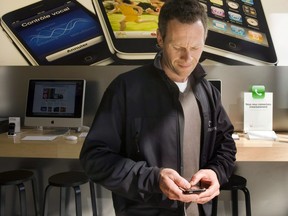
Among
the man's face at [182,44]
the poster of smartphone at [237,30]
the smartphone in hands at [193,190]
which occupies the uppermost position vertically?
the poster of smartphone at [237,30]

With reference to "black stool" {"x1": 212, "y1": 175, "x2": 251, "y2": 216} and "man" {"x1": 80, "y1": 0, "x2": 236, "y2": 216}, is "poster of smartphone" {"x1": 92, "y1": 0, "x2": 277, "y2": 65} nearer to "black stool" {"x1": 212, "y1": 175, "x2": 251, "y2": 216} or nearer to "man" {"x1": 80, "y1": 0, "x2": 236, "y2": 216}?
"black stool" {"x1": 212, "y1": 175, "x2": 251, "y2": 216}

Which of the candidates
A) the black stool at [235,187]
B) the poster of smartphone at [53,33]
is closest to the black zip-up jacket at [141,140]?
the black stool at [235,187]

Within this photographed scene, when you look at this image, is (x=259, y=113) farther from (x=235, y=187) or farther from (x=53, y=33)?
(x=53, y=33)

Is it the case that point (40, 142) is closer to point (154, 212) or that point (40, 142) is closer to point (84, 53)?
point (84, 53)

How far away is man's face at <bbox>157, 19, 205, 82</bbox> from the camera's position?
93cm

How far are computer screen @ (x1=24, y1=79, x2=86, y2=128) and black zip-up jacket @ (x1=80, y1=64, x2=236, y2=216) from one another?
5.49ft

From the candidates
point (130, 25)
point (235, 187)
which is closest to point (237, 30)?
point (130, 25)

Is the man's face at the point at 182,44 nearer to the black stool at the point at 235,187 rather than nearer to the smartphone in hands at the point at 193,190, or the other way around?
the smartphone in hands at the point at 193,190

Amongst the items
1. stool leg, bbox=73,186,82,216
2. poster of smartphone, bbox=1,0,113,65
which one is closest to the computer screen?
poster of smartphone, bbox=1,0,113,65

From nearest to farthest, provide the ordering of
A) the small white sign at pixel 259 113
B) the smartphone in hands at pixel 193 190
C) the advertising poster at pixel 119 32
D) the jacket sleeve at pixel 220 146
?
1. the smartphone in hands at pixel 193 190
2. the jacket sleeve at pixel 220 146
3. the small white sign at pixel 259 113
4. the advertising poster at pixel 119 32

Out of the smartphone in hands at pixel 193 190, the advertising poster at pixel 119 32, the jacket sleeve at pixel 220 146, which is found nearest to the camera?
the smartphone in hands at pixel 193 190

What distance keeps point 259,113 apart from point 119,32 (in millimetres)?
1357

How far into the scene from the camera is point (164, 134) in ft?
3.22

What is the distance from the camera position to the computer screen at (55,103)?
8.61ft
